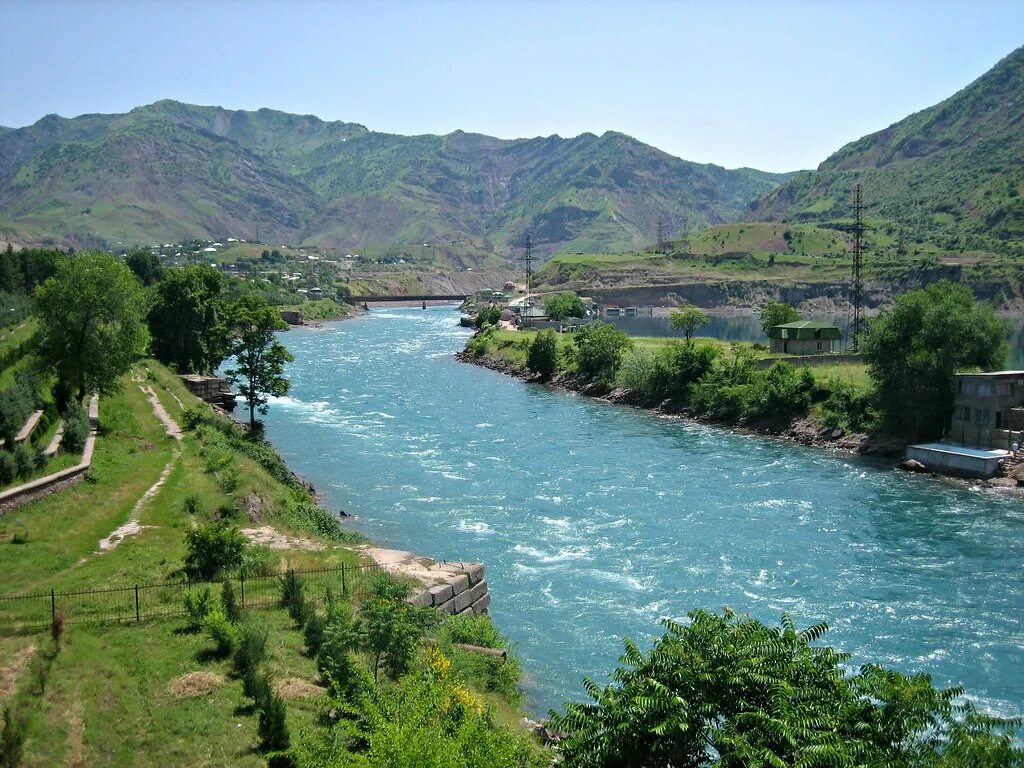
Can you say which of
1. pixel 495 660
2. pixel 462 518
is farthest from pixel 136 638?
pixel 462 518

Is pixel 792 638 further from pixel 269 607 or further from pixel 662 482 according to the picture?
pixel 662 482

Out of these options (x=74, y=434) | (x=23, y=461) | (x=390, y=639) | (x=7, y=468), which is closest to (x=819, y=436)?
(x=390, y=639)

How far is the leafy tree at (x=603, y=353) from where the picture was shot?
86125 mm

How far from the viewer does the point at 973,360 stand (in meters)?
54.1

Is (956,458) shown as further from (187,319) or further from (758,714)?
(187,319)

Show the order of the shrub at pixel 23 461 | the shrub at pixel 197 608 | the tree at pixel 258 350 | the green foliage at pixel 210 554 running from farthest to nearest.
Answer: the tree at pixel 258 350 → the shrub at pixel 23 461 → the green foliage at pixel 210 554 → the shrub at pixel 197 608

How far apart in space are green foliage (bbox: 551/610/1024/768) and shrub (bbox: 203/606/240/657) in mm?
9013

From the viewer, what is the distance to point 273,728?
16078 millimetres

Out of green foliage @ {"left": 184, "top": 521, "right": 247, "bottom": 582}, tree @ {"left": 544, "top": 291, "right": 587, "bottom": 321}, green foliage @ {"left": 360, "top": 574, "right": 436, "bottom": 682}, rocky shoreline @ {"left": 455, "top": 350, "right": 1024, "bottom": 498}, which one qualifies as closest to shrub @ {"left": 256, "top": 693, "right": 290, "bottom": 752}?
green foliage @ {"left": 360, "top": 574, "right": 436, "bottom": 682}

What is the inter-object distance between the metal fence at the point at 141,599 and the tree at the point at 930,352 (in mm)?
42190

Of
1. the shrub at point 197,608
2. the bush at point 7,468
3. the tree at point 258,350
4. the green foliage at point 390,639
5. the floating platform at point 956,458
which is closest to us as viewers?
the green foliage at point 390,639

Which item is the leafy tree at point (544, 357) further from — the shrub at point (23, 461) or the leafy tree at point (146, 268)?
the shrub at point (23, 461)

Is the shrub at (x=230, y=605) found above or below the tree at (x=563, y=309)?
below

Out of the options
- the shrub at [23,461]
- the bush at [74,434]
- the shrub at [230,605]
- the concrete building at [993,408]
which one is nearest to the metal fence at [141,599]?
the shrub at [230,605]
